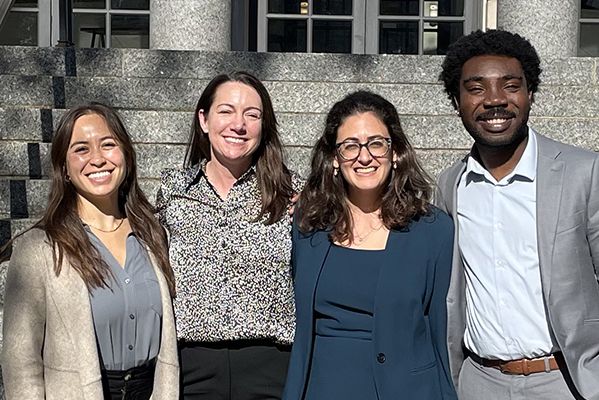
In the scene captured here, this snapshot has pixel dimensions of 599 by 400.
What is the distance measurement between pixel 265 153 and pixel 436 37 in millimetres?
8068

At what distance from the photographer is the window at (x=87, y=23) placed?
35.3ft

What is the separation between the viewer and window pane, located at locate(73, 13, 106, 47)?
11.0 metres

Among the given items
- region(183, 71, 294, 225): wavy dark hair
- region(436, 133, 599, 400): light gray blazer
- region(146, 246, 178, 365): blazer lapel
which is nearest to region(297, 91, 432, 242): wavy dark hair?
region(183, 71, 294, 225): wavy dark hair

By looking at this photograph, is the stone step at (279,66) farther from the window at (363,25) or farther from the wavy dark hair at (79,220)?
the window at (363,25)

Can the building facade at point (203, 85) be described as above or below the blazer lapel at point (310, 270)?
above

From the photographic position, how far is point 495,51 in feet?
10.8

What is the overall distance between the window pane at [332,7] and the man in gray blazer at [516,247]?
7753 millimetres

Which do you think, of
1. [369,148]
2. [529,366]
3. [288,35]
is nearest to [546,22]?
[288,35]

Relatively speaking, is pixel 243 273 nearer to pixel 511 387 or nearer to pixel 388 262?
pixel 388 262

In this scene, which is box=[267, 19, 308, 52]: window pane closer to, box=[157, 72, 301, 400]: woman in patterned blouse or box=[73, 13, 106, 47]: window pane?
box=[73, 13, 106, 47]: window pane

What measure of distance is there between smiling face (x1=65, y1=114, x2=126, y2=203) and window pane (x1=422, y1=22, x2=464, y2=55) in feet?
27.7

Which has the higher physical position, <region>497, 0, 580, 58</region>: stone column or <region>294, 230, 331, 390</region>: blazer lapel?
<region>497, 0, 580, 58</region>: stone column

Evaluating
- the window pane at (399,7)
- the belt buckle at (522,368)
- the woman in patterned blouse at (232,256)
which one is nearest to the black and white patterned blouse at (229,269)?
the woman in patterned blouse at (232,256)

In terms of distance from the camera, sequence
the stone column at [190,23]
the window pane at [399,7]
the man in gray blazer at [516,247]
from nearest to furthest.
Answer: the man in gray blazer at [516,247] → the stone column at [190,23] → the window pane at [399,7]
